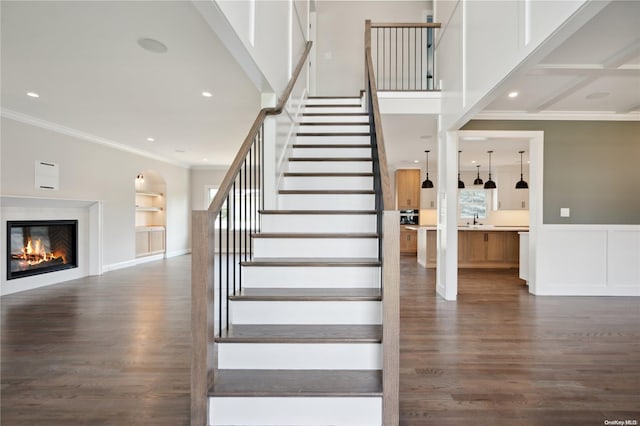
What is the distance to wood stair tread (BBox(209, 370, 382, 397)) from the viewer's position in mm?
1759

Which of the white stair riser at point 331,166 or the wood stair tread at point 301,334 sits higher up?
the white stair riser at point 331,166

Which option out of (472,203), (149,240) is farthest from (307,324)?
(472,203)

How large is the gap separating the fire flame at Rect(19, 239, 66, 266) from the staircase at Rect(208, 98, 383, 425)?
15.6 feet

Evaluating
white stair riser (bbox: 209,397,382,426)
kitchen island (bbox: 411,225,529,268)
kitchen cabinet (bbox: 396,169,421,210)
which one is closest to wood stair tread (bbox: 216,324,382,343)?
white stair riser (bbox: 209,397,382,426)

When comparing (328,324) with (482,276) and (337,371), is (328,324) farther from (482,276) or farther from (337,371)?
(482,276)

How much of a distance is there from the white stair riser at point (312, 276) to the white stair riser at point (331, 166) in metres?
1.68

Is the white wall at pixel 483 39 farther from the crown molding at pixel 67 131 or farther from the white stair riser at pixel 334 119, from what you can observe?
the crown molding at pixel 67 131

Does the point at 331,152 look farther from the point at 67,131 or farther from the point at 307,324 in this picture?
the point at 67,131

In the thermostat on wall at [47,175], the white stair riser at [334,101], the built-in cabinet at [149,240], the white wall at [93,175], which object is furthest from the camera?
the built-in cabinet at [149,240]

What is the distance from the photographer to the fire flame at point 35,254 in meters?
5.45

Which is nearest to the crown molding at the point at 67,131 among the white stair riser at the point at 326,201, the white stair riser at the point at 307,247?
the white stair riser at the point at 326,201

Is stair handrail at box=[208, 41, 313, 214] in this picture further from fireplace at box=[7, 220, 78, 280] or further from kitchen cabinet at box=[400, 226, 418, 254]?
kitchen cabinet at box=[400, 226, 418, 254]

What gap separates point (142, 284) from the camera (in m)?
5.55

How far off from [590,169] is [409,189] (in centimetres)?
526
